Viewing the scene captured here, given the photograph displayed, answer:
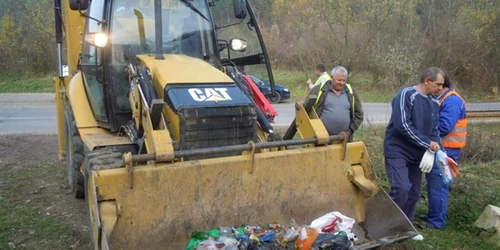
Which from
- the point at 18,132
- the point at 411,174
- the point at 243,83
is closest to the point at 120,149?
the point at 243,83

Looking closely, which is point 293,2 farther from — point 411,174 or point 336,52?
point 411,174

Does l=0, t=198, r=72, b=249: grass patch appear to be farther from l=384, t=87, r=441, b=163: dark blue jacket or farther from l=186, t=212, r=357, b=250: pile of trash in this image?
l=384, t=87, r=441, b=163: dark blue jacket

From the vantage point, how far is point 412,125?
4754mm

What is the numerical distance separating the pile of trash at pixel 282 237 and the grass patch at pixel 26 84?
18.8 m

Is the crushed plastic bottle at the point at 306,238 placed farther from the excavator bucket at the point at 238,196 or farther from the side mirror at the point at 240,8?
the side mirror at the point at 240,8

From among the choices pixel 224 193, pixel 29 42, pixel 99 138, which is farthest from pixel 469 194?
pixel 29 42

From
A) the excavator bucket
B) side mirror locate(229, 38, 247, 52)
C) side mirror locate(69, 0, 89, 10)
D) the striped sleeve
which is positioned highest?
side mirror locate(69, 0, 89, 10)

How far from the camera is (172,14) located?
515 cm

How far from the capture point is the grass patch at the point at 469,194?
191 inches

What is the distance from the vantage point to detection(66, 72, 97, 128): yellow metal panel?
5441 mm

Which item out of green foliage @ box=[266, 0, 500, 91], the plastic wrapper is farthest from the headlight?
green foliage @ box=[266, 0, 500, 91]

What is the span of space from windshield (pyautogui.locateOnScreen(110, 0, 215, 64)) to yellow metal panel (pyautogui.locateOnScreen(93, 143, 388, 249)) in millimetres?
1846

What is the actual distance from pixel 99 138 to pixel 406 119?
3015 millimetres

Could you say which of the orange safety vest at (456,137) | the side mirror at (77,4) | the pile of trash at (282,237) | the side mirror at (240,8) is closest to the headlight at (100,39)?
the side mirror at (77,4)
